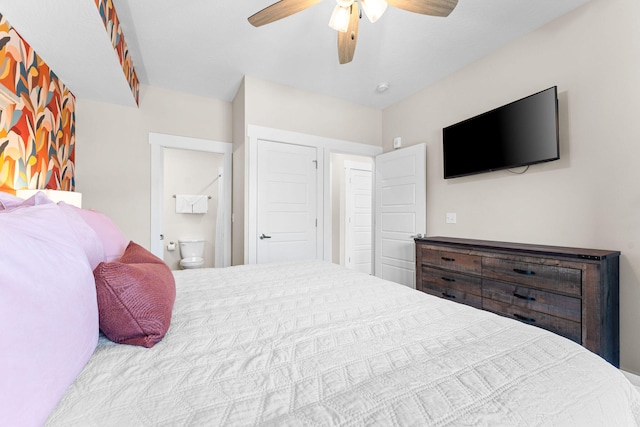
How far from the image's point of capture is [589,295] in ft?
5.45

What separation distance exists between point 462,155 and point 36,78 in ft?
12.1

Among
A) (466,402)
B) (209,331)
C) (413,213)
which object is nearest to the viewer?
(466,402)

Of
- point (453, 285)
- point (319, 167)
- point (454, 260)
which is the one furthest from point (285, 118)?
point (453, 285)

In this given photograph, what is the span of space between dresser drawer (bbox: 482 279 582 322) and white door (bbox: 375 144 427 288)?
3.71ft

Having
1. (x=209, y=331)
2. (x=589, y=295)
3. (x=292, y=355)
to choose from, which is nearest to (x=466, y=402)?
(x=292, y=355)

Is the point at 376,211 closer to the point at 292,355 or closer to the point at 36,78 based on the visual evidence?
the point at 292,355

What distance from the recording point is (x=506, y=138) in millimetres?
2406

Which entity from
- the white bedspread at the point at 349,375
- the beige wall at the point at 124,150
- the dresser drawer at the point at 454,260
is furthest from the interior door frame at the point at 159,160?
the dresser drawer at the point at 454,260

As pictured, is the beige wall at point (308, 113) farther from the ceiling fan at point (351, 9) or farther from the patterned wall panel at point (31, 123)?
the patterned wall panel at point (31, 123)

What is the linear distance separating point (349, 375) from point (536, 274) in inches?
74.8

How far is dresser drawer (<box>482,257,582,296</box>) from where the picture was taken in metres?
1.74

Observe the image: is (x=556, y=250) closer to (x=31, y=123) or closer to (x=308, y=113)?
(x=308, y=113)

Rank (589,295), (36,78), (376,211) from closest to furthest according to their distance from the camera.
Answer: (589,295), (36,78), (376,211)

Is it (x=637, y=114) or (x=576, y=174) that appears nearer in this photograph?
(x=637, y=114)
